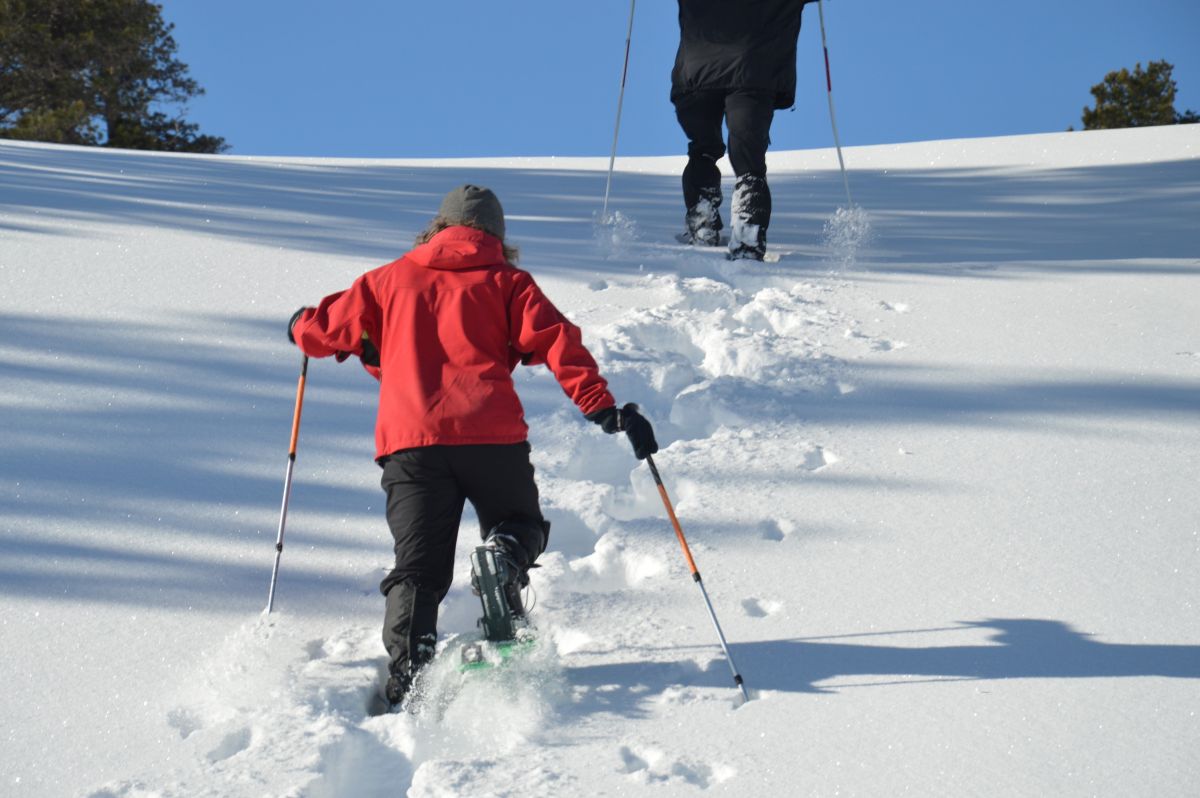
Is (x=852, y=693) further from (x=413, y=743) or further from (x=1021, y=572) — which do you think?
(x=413, y=743)

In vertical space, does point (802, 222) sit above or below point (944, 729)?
above

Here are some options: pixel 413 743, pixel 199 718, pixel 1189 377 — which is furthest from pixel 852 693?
pixel 1189 377

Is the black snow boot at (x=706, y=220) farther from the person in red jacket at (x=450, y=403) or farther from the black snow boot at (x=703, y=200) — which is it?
the person in red jacket at (x=450, y=403)

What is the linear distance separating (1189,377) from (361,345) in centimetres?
351

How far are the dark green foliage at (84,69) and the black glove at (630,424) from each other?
26041 mm

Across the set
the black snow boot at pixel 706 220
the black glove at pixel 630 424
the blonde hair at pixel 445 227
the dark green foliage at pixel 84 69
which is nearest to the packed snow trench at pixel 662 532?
the black snow boot at pixel 706 220

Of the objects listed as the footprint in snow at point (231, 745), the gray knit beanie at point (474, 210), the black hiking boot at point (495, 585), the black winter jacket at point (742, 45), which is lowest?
the footprint in snow at point (231, 745)

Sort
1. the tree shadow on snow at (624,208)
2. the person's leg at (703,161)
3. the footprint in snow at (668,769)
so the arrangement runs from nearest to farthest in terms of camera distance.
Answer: the footprint in snow at (668,769) → the tree shadow on snow at (624,208) → the person's leg at (703,161)

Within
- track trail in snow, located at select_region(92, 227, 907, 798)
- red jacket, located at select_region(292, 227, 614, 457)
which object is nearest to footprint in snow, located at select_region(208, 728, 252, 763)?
track trail in snow, located at select_region(92, 227, 907, 798)

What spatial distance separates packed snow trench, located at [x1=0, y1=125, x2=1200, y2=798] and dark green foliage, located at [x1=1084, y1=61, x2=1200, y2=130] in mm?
31014

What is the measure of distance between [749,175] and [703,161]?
1.74 feet

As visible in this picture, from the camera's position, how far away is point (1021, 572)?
3.42 metres

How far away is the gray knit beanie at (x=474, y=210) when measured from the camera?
3.30 m

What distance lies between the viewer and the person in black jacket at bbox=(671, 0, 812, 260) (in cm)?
646
